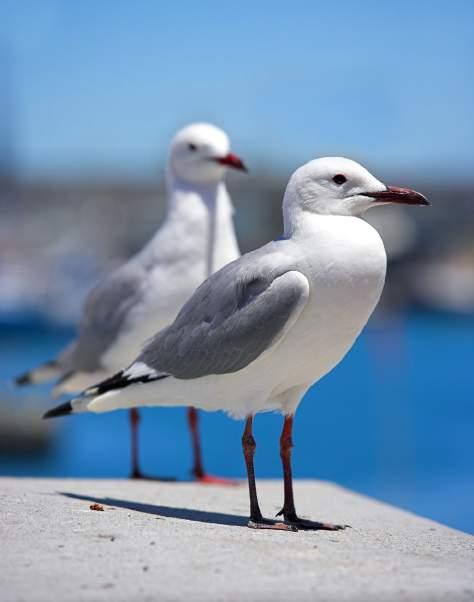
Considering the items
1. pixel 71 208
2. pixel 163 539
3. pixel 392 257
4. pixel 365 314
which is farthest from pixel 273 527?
pixel 71 208

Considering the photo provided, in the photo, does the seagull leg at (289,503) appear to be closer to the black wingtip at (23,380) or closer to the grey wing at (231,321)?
the grey wing at (231,321)

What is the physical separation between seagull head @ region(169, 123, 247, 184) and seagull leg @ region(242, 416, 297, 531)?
251 cm

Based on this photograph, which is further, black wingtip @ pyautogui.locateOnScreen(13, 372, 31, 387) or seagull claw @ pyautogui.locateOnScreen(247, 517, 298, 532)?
black wingtip @ pyautogui.locateOnScreen(13, 372, 31, 387)

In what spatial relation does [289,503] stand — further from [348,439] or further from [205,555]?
[348,439]

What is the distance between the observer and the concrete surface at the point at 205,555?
3.43m

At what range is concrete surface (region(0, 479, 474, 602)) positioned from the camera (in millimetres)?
3426

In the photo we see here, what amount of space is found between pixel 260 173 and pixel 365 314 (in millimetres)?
63119

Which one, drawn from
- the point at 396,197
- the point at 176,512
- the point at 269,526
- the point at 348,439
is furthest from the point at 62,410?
the point at 348,439

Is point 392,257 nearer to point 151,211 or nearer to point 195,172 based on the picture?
point 151,211

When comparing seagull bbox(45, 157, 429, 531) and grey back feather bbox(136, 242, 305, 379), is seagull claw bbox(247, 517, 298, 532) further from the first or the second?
grey back feather bbox(136, 242, 305, 379)

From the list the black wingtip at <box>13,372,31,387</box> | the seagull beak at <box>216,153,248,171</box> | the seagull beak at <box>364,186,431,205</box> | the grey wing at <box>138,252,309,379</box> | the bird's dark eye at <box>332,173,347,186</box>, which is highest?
the seagull beak at <box>216,153,248,171</box>

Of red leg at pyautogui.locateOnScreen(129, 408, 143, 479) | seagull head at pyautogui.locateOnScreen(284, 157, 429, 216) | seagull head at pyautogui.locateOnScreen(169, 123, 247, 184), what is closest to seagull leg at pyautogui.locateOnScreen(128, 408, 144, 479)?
red leg at pyautogui.locateOnScreen(129, 408, 143, 479)

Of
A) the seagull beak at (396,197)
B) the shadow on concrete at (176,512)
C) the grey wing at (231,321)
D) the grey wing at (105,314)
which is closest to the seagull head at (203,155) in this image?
the grey wing at (105,314)

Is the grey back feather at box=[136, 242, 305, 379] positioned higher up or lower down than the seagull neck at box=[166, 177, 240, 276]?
lower down
